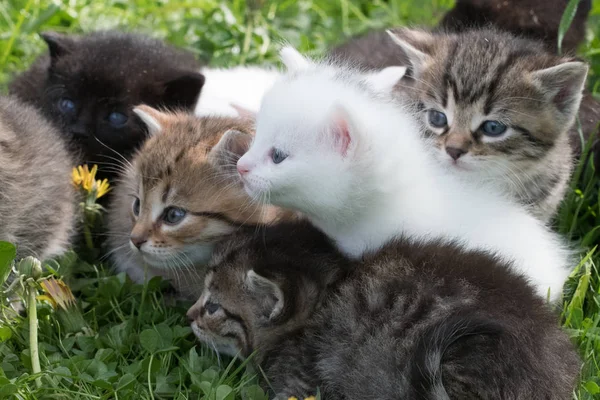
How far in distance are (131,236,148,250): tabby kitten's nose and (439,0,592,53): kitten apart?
1.98 meters

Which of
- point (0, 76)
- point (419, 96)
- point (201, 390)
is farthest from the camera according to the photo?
point (0, 76)

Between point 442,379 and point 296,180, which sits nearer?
point 442,379

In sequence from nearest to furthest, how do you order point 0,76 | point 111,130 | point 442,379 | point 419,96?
point 442,379
point 419,96
point 111,130
point 0,76

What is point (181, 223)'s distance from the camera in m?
2.97

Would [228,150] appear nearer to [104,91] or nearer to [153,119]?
[153,119]

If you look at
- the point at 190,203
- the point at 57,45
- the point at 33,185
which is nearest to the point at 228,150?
the point at 190,203

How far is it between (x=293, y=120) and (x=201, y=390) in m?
0.90

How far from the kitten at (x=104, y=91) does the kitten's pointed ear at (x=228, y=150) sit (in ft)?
2.67

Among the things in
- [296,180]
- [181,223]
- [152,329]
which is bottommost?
[152,329]

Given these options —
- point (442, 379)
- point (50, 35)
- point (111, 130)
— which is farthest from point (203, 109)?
point (442, 379)

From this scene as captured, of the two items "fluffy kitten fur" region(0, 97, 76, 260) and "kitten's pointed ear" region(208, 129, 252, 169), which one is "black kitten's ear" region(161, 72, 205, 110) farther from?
"kitten's pointed ear" region(208, 129, 252, 169)

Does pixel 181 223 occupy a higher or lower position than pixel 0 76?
higher

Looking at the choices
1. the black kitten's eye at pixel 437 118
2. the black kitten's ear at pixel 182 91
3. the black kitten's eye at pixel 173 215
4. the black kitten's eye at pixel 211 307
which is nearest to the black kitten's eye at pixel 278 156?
the black kitten's eye at pixel 173 215

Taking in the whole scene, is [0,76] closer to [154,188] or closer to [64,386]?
[154,188]
